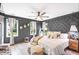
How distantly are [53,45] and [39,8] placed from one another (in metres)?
0.69

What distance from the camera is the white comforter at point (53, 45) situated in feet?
6.67


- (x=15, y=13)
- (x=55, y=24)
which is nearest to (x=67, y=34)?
(x=55, y=24)

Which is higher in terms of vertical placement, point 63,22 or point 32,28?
point 63,22

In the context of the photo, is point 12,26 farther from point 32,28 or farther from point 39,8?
point 39,8

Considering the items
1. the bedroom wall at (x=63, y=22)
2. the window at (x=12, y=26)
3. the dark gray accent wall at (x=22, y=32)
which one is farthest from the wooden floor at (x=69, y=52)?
the window at (x=12, y=26)

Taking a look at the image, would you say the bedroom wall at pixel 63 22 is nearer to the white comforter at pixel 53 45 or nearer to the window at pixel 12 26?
the white comforter at pixel 53 45

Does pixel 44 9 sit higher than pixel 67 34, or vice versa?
pixel 44 9

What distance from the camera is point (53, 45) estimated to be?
204cm

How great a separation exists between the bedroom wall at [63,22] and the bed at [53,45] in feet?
0.58

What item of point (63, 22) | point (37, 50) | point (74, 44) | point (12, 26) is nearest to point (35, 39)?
point (37, 50)

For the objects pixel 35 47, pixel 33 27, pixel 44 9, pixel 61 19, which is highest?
pixel 44 9

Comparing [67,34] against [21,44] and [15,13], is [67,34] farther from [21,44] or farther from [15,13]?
[15,13]
